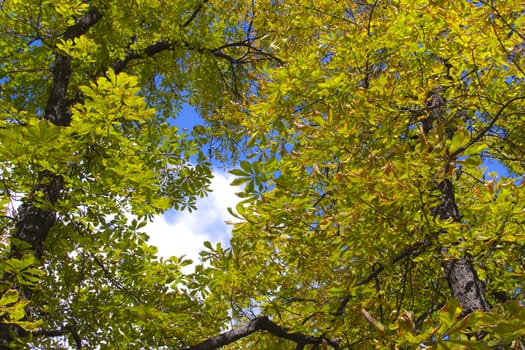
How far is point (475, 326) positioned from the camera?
191 cm

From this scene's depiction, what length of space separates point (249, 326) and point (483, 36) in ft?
10.8

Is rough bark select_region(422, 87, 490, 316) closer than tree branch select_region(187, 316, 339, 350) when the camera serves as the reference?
No

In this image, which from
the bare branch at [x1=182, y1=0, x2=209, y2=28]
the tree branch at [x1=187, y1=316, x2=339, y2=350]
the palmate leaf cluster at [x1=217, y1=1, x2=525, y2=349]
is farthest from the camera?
the bare branch at [x1=182, y1=0, x2=209, y2=28]

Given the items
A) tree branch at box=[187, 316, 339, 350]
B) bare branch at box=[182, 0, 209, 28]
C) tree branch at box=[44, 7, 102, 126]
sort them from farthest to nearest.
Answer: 1. bare branch at box=[182, 0, 209, 28]
2. tree branch at box=[44, 7, 102, 126]
3. tree branch at box=[187, 316, 339, 350]

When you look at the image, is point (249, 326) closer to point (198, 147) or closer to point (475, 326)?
point (198, 147)

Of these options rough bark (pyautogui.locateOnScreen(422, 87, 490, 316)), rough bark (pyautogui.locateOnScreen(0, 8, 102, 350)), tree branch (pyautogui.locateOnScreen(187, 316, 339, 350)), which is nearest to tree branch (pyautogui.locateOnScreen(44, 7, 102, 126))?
rough bark (pyautogui.locateOnScreen(0, 8, 102, 350))

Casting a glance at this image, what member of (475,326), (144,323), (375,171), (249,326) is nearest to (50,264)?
(144,323)

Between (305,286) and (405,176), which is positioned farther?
(305,286)

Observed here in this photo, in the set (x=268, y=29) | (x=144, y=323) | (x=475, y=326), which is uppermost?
(x=268, y=29)

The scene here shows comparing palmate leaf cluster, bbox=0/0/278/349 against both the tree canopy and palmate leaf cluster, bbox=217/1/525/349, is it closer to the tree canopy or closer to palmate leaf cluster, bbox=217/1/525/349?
the tree canopy

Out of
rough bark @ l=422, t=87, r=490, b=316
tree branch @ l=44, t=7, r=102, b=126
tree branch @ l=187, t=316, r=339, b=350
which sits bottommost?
tree branch @ l=187, t=316, r=339, b=350

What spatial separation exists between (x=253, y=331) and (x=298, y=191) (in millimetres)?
1603

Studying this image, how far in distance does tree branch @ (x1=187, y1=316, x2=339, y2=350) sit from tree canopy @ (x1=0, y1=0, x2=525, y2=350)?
1cm

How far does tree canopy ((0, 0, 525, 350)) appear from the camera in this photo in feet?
8.60
